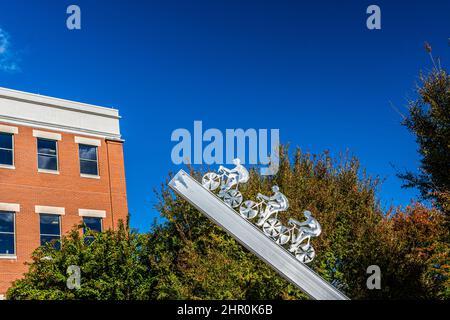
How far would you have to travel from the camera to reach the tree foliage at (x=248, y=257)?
16.4m

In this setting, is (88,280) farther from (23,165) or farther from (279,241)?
(23,165)

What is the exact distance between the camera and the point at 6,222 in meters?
27.9

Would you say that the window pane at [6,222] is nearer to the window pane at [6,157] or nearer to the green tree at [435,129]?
the window pane at [6,157]

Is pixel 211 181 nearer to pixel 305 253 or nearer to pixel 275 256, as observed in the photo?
pixel 275 256

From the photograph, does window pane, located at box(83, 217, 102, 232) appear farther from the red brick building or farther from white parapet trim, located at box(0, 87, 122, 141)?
white parapet trim, located at box(0, 87, 122, 141)

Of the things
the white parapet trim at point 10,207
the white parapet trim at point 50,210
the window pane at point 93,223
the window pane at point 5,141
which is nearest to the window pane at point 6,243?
the white parapet trim at point 10,207

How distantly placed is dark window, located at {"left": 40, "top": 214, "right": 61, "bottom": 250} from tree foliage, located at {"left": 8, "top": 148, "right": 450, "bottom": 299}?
27.4 feet

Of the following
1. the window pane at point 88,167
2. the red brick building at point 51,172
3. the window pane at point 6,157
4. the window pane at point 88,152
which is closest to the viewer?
the red brick building at point 51,172

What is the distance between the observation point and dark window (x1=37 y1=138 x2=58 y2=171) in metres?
29.8

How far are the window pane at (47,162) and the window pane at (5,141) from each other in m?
1.48

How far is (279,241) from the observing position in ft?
39.2

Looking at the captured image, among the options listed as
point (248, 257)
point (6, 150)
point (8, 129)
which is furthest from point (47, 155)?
point (248, 257)
